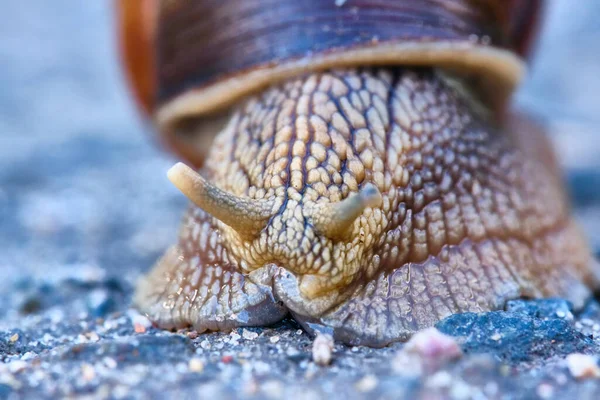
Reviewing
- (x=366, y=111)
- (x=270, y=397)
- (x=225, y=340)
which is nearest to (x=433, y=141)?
(x=366, y=111)

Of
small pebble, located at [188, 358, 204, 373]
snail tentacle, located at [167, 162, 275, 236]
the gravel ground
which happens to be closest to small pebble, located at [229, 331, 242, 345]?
the gravel ground

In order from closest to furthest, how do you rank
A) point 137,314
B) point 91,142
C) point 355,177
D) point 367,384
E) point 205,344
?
point 367,384 → point 205,344 → point 355,177 → point 137,314 → point 91,142

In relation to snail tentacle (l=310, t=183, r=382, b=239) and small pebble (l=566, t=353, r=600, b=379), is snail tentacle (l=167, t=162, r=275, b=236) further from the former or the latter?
small pebble (l=566, t=353, r=600, b=379)

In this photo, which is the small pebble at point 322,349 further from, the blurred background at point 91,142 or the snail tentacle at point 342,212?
the blurred background at point 91,142

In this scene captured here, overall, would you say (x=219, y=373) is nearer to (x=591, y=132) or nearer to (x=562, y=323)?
(x=562, y=323)

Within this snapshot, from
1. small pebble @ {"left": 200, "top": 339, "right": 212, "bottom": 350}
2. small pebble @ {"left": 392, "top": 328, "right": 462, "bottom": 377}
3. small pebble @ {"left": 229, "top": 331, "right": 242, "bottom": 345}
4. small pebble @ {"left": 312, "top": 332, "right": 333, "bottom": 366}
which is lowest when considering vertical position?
small pebble @ {"left": 200, "top": 339, "right": 212, "bottom": 350}

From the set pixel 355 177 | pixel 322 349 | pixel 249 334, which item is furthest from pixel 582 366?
pixel 249 334

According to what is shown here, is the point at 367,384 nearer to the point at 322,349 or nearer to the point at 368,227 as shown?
the point at 322,349
